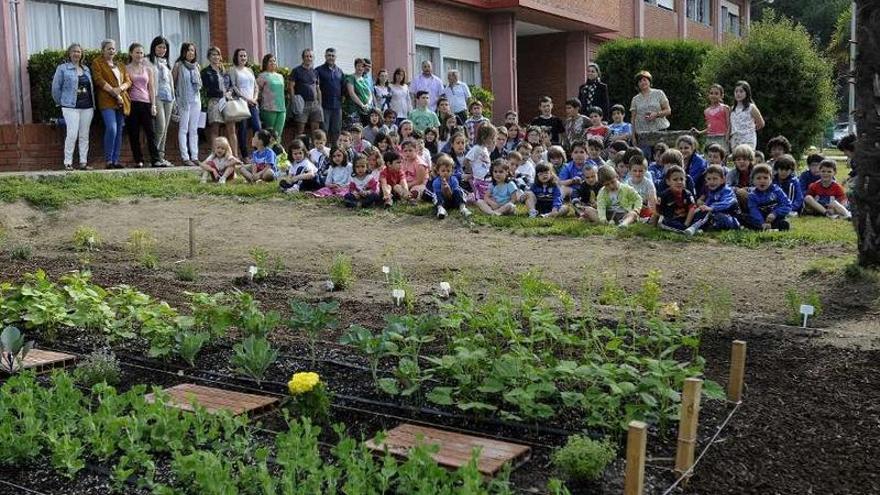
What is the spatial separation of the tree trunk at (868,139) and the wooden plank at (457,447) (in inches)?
171

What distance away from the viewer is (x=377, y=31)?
21875 mm

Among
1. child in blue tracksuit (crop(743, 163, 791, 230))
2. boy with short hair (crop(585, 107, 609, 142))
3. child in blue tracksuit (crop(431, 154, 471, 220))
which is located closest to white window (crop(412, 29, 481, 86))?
boy with short hair (crop(585, 107, 609, 142))

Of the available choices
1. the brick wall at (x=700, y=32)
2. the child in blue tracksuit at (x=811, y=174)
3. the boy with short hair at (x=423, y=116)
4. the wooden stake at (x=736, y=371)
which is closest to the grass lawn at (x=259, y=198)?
the child in blue tracksuit at (x=811, y=174)

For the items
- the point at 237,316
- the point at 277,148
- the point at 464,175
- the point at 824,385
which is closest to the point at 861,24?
the point at 824,385

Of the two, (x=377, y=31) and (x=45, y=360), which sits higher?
(x=377, y=31)

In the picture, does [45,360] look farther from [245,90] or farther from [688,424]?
[245,90]

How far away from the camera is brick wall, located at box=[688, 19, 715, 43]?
4018 centimetres

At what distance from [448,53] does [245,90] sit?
419 inches

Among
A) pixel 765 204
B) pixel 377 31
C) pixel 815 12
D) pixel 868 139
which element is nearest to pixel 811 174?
pixel 765 204

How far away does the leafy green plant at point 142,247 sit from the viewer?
8.88m

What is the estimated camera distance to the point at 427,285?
7.93 m

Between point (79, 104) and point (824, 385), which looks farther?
point (79, 104)

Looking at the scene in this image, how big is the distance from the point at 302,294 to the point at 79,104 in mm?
7115

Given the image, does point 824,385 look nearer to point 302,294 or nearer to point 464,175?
point 302,294
